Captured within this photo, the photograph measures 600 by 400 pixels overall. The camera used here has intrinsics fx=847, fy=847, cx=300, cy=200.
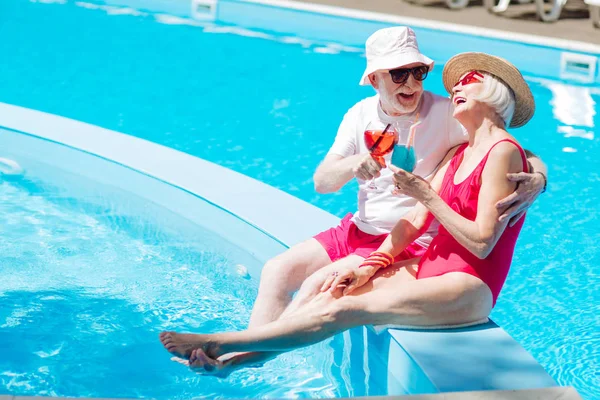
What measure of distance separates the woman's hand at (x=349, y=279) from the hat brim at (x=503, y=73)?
82 cm

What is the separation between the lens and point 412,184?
3.01 metres

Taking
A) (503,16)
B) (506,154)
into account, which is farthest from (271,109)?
(506,154)

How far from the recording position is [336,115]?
744 cm

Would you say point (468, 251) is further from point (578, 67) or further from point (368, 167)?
point (578, 67)

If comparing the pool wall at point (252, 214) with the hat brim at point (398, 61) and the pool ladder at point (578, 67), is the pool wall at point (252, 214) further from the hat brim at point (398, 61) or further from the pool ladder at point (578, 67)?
the pool ladder at point (578, 67)

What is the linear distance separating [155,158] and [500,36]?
490cm

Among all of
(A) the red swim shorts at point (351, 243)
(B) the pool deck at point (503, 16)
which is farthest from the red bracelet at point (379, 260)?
(B) the pool deck at point (503, 16)

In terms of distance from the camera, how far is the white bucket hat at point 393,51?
3.35 m

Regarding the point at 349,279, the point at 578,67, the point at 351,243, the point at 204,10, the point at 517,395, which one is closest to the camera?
the point at 517,395

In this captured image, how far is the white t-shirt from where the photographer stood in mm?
3488

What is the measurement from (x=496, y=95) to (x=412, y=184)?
0.46 metres

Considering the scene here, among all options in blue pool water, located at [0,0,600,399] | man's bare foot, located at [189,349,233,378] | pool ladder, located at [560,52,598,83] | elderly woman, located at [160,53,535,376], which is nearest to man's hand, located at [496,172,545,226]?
elderly woman, located at [160,53,535,376]

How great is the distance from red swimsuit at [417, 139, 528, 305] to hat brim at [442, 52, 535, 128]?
235 millimetres

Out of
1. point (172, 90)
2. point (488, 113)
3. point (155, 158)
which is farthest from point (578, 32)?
point (488, 113)
